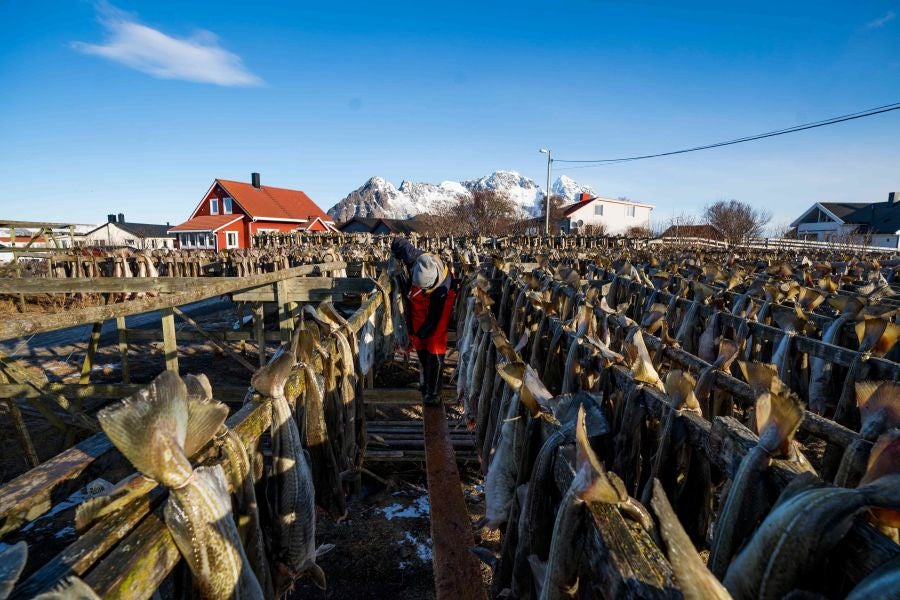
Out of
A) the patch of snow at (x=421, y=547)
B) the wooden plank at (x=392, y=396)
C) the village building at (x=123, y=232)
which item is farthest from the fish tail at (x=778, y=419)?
the village building at (x=123, y=232)

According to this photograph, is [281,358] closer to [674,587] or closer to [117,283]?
[674,587]

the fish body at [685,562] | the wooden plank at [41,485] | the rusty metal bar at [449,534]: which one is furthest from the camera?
the rusty metal bar at [449,534]

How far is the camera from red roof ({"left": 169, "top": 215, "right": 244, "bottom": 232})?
140 ft

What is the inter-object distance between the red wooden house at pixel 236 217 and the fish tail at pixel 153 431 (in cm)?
4302

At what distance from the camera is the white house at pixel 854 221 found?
47000mm

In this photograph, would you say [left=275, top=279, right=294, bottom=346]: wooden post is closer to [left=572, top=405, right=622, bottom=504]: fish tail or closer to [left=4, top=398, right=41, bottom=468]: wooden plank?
[left=4, top=398, right=41, bottom=468]: wooden plank

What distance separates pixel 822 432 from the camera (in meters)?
1.66

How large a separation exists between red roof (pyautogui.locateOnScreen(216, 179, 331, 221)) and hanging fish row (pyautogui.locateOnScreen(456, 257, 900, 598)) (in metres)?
47.6

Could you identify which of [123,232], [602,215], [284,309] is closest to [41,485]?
[284,309]

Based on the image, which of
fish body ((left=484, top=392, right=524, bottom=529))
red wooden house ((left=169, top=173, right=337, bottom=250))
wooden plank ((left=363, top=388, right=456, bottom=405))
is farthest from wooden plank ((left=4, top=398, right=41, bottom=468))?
red wooden house ((left=169, top=173, right=337, bottom=250))

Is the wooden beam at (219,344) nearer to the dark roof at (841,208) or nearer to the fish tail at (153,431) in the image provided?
the fish tail at (153,431)

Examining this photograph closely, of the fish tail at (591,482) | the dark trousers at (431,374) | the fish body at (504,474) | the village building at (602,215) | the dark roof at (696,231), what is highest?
the village building at (602,215)

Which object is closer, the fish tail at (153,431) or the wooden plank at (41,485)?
the fish tail at (153,431)

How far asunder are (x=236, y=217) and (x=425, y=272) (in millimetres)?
45023
